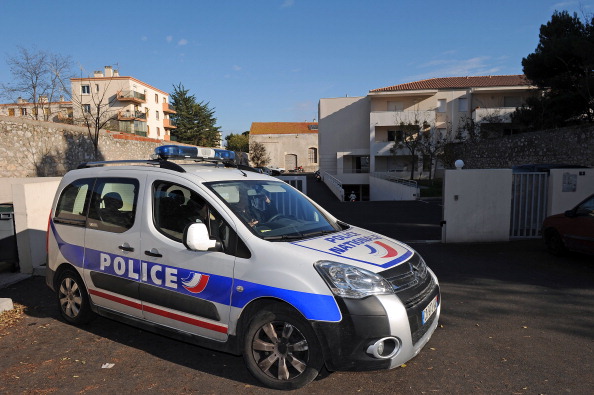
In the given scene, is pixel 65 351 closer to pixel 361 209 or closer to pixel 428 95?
pixel 361 209

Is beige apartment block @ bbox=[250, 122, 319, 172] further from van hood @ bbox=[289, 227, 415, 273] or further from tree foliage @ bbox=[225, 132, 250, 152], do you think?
van hood @ bbox=[289, 227, 415, 273]

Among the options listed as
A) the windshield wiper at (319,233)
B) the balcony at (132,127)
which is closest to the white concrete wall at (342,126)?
the balcony at (132,127)

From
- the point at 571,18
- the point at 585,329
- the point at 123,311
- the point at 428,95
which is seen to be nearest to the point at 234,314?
the point at 123,311

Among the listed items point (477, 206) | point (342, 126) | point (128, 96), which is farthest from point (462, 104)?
point (128, 96)

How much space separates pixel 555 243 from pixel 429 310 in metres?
5.68

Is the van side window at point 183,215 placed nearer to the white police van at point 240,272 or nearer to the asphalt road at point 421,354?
the white police van at point 240,272

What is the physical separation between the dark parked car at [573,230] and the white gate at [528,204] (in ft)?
5.82

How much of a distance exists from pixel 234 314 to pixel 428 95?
4216 centimetres

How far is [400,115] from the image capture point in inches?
1583

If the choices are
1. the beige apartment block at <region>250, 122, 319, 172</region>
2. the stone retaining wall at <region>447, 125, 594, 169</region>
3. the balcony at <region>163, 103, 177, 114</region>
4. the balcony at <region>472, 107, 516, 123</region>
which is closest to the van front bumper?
the stone retaining wall at <region>447, 125, 594, 169</region>

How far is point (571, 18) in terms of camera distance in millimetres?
→ 23594

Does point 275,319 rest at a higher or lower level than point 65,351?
higher

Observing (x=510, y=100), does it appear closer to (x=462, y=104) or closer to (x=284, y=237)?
(x=462, y=104)

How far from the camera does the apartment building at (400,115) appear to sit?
39250 mm
